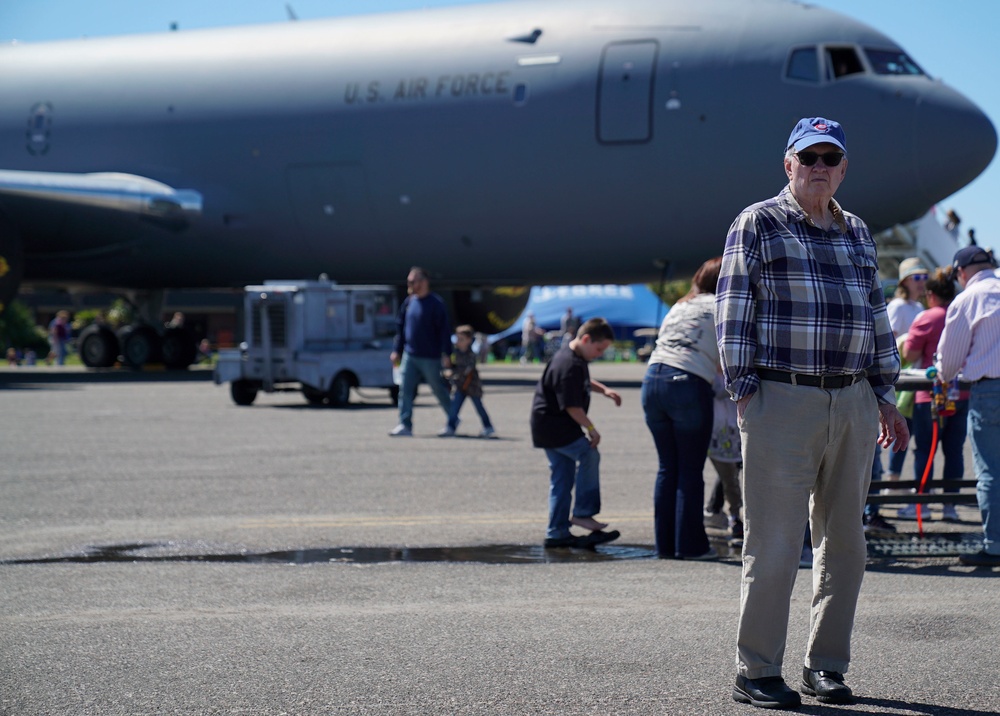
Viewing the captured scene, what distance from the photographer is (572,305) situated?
4306 cm

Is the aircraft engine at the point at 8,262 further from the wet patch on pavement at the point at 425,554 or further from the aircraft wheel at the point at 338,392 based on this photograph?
the wet patch on pavement at the point at 425,554

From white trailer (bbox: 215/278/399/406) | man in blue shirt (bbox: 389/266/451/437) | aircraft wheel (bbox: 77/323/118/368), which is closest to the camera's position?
man in blue shirt (bbox: 389/266/451/437)

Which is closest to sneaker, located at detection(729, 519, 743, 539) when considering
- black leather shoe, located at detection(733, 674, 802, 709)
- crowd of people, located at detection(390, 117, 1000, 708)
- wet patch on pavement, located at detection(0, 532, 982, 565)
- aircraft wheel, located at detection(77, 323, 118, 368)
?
wet patch on pavement, located at detection(0, 532, 982, 565)

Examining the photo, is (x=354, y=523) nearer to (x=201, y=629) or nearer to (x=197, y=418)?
(x=201, y=629)

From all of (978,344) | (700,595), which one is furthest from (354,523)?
(978,344)

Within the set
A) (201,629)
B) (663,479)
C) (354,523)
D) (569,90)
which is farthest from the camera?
(569,90)

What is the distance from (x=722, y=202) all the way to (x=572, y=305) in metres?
25.6

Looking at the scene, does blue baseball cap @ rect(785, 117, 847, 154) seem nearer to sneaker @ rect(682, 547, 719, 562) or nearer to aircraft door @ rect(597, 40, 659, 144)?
sneaker @ rect(682, 547, 719, 562)

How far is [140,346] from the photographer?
83.7ft

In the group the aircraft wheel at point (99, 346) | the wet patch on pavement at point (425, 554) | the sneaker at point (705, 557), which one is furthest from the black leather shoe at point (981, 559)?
the aircraft wheel at point (99, 346)

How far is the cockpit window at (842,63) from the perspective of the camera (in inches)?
664

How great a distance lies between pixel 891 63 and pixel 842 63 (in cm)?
62

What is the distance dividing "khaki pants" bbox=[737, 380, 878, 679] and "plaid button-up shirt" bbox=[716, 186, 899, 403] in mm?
92

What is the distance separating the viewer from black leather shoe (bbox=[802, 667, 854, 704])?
13.3 ft
